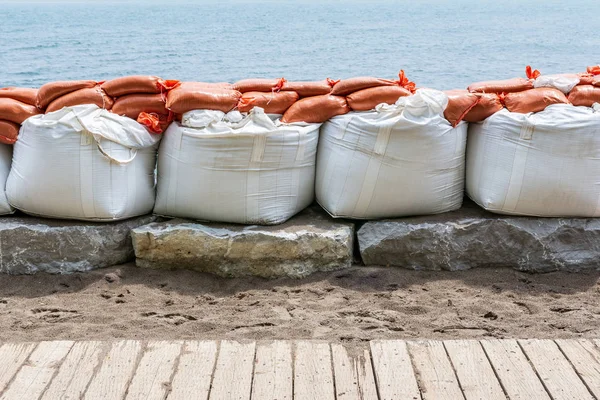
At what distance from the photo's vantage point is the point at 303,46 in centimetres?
2045

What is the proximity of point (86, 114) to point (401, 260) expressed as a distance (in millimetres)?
1437

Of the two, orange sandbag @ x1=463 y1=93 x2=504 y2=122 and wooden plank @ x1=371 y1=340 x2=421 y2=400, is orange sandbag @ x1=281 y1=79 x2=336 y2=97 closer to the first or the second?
orange sandbag @ x1=463 y1=93 x2=504 y2=122

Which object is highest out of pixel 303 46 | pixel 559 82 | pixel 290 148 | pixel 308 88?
pixel 559 82

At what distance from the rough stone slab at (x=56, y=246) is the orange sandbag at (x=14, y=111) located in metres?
0.43

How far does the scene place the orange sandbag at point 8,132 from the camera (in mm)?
3695

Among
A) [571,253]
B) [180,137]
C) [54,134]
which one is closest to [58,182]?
[54,134]

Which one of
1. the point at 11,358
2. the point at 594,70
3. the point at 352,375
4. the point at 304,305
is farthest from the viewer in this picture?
the point at 594,70

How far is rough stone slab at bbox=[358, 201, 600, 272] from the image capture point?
3646 millimetres

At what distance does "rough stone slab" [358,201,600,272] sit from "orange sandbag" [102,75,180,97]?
1.07 m

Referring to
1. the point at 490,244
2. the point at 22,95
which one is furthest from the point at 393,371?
the point at 22,95

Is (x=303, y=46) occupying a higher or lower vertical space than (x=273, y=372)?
lower

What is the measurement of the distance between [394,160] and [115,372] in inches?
59.1

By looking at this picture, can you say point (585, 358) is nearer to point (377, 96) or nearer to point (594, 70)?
point (377, 96)

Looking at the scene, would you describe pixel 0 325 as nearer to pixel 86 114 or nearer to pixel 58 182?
pixel 58 182
